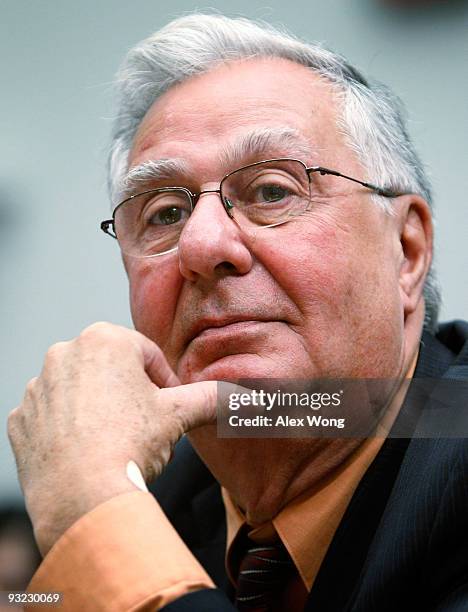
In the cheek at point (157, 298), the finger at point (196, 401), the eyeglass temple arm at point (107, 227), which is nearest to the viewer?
the finger at point (196, 401)

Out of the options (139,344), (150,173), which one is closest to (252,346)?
(139,344)

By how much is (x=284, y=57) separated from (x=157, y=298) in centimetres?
49

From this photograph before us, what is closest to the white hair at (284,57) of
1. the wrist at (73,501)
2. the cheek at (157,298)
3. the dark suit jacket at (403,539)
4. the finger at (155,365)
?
the cheek at (157,298)

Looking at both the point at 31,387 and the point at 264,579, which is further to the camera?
the point at 264,579

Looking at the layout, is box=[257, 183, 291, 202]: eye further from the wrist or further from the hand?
the wrist

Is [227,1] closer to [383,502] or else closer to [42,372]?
[42,372]

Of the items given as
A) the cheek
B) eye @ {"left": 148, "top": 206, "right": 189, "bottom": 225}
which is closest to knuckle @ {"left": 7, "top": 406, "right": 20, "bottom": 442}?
the cheek

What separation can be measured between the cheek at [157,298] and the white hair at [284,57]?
25 centimetres

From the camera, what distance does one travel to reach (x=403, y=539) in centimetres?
91

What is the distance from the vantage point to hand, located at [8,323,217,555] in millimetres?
824

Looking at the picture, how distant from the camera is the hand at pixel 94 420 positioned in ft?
2.70

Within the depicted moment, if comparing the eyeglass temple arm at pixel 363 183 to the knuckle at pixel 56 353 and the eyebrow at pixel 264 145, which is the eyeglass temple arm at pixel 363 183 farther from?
the knuckle at pixel 56 353

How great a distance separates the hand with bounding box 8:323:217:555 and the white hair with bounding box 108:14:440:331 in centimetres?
48

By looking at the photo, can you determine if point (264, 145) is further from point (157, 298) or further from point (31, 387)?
point (31, 387)
